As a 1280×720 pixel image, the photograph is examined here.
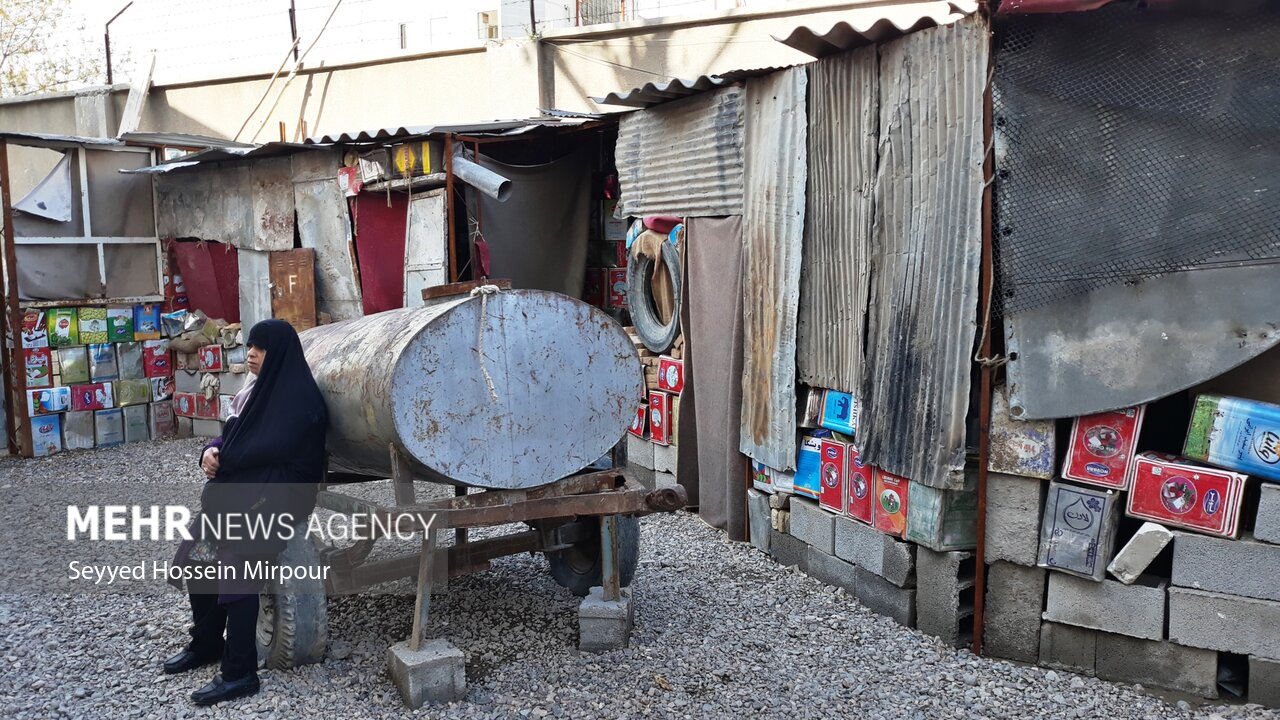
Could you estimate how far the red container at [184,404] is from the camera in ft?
33.5

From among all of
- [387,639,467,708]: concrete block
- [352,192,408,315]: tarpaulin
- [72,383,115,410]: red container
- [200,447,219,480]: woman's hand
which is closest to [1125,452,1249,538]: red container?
[387,639,467,708]: concrete block

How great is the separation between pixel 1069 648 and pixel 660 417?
3421mm

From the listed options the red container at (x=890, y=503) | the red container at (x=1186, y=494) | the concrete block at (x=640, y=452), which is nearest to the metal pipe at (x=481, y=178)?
the concrete block at (x=640, y=452)

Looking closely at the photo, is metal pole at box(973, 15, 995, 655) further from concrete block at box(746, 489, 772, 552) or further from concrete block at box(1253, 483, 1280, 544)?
concrete block at box(746, 489, 772, 552)

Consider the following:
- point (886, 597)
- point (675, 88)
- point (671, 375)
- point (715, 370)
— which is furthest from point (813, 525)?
point (675, 88)

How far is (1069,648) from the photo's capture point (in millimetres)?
4172

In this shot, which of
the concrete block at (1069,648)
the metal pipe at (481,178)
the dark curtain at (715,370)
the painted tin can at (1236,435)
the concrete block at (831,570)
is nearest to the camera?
the painted tin can at (1236,435)

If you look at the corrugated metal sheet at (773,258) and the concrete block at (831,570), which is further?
the corrugated metal sheet at (773,258)

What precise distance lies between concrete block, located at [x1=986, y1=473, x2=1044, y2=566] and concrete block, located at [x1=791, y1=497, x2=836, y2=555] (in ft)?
3.64

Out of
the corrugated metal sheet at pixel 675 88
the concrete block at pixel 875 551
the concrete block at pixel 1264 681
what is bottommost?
the concrete block at pixel 1264 681

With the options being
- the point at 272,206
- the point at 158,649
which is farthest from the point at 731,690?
the point at 272,206

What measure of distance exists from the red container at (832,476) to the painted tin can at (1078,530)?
1.21 m

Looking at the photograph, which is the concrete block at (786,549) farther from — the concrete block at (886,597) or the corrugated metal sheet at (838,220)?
the corrugated metal sheet at (838,220)

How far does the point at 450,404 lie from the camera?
3898 millimetres
